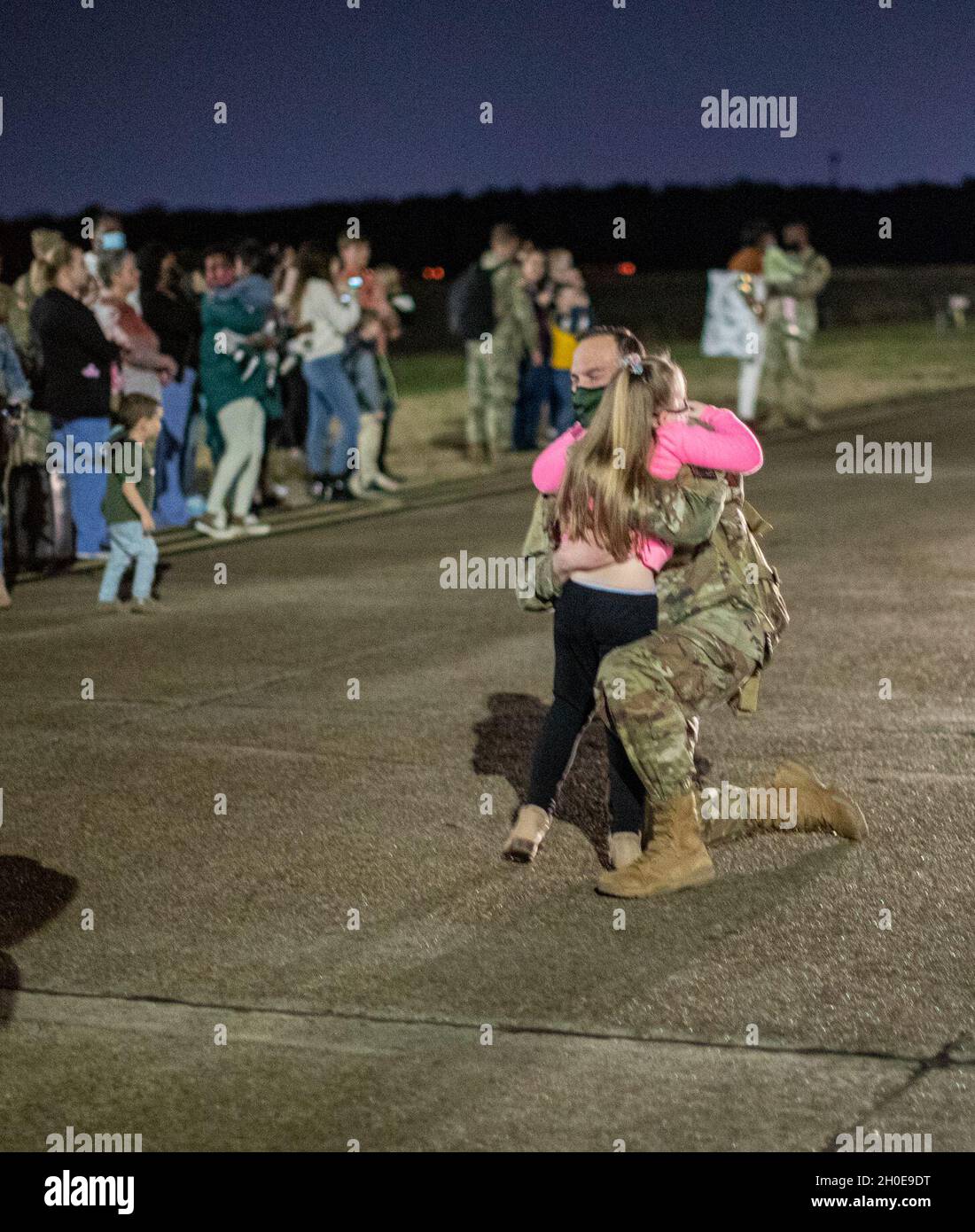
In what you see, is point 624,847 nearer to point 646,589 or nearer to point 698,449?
point 646,589

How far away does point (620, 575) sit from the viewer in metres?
6.30

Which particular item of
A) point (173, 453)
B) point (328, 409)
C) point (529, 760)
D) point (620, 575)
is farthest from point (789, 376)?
point (620, 575)

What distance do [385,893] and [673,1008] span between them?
138cm

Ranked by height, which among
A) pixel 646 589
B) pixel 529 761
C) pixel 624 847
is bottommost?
pixel 529 761

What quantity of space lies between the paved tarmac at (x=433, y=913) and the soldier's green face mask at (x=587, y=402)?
1403 mm

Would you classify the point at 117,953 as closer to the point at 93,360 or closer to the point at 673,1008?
the point at 673,1008

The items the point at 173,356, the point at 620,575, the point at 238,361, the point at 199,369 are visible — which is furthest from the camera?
the point at 173,356

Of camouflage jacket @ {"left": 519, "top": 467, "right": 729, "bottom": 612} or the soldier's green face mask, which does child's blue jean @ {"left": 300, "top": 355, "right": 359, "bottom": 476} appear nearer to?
the soldier's green face mask

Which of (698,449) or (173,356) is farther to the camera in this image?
(173,356)

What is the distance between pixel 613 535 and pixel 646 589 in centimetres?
27

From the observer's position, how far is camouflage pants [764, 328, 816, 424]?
73.5 feet

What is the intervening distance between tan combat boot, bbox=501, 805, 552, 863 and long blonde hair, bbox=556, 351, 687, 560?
2.95 ft

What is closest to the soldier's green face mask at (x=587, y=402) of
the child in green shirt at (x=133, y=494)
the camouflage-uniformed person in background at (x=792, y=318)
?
the child in green shirt at (x=133, y=494)
